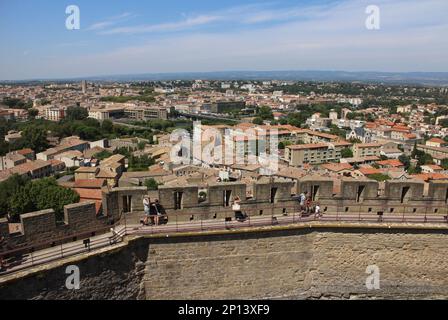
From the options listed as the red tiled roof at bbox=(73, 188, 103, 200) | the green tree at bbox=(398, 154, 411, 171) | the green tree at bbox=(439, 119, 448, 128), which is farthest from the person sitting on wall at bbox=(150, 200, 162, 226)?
the green tree at bbox=(439, 119, 448, 128)

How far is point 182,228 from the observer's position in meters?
7.61

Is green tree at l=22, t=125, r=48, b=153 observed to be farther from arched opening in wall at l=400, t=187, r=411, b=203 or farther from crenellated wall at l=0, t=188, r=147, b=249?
arched opening in wall at l=400, t=187, r=411, b=203

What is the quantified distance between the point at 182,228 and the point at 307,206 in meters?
2.58

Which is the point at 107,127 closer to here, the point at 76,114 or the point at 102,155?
the point at 76,114

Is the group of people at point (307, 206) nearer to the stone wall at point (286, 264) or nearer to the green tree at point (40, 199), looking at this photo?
the stone wall at point (286, 264)

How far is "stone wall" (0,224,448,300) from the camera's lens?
7.34 m

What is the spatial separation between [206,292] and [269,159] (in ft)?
186

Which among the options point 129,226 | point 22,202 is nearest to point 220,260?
point 129,226

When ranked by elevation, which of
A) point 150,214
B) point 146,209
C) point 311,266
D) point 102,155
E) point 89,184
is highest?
point 146,209

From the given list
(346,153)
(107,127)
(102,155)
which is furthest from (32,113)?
(346,153)

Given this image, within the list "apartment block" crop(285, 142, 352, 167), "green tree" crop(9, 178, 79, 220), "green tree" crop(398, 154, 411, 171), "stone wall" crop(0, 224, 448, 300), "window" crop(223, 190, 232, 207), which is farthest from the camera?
"apartment block" crop(285, 142, 352, 167)

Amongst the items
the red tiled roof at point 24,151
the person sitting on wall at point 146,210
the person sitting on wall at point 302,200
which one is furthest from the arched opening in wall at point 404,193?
the red tiled roof at point 24,151

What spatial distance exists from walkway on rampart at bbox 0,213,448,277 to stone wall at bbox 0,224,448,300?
0.49ft
